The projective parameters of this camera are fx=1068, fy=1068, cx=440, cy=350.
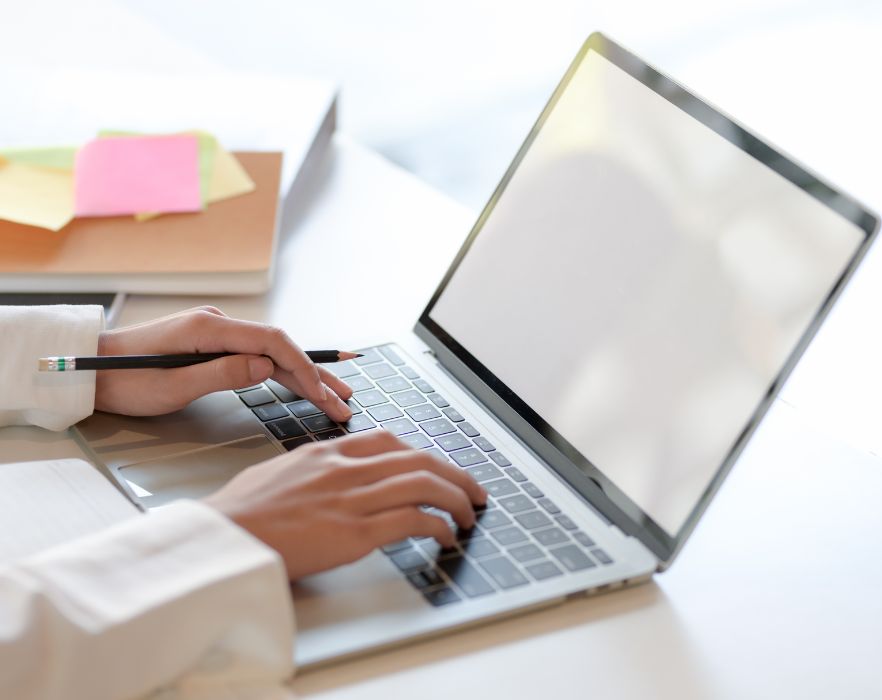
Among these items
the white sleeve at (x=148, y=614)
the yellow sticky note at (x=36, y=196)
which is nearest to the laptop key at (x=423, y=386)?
the white sleeve at (x=148, y=614)

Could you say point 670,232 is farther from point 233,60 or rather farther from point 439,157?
point 233,60

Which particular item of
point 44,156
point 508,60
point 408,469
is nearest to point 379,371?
point 408,469

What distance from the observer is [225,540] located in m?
0.61

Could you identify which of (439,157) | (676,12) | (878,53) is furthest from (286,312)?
(676,12)

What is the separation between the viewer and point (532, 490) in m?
0.76

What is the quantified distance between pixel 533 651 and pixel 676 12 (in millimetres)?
2654

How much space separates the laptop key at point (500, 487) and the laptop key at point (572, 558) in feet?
0.23

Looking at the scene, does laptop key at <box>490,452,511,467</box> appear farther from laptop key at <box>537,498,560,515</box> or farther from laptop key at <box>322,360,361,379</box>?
laptop key at <box>322,360,361,379</box>

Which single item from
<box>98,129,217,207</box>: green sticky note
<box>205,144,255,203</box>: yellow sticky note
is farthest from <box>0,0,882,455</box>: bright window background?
<box>205,144,255,203</box>: yellow sticky note

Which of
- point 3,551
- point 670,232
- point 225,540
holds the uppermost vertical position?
point 670,232

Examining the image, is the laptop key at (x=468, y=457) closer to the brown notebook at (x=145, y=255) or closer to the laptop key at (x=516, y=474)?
the laptop key at (x=516, y=474)

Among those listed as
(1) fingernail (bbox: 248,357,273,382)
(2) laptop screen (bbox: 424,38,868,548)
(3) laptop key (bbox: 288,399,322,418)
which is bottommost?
(3) laptop key (bbox: 288,399,322,418)

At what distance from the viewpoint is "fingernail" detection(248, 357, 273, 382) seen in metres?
0.85

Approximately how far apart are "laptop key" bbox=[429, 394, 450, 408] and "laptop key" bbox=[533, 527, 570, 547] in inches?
7.4
